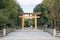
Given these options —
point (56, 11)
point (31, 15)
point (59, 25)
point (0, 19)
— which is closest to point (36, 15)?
point (31, 15)

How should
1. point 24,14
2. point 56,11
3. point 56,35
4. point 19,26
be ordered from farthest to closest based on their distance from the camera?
point 19,26 → point 24,14 → point 56,11 → point 56,35

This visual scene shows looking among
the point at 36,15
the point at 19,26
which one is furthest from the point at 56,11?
the point at 19,26

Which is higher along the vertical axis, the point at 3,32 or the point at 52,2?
the point at 52,2

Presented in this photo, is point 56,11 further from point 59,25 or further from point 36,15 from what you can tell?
point 36,15

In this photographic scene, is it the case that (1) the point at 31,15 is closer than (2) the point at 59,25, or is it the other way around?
(2) the point at 59,25

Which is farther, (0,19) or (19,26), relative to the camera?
(19,26)

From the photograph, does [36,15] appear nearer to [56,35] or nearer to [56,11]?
[56,11]

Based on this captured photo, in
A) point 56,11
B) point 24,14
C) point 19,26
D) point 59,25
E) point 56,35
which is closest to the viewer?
point 56,35

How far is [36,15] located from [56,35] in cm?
2432

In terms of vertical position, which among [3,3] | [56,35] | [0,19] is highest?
[3,3]

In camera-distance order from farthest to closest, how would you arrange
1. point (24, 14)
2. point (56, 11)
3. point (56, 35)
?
1. point (24, 14)
2. point (56, 11)
3. point (56, 35)

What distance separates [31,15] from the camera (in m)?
56.2

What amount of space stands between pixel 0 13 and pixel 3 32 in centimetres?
284

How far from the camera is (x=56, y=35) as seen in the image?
3072 centimetres
